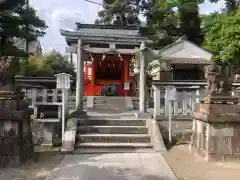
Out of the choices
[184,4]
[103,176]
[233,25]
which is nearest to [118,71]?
[233,25]

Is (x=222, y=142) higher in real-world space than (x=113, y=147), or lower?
higher

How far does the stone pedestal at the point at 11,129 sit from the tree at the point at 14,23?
1106 cm

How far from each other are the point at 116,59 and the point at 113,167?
44.3 ft

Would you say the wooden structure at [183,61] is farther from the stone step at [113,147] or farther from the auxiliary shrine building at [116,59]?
the stone step at [113,147]

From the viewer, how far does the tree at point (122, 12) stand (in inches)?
1372

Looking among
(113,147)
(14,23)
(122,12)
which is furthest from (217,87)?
(122,12)

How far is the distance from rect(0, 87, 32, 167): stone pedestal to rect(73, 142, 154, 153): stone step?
1.79 m

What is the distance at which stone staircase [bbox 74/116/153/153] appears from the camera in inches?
335

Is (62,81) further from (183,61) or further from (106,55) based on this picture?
(183,61)

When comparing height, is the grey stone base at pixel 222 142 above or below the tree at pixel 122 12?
below

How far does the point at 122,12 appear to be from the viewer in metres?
35.6

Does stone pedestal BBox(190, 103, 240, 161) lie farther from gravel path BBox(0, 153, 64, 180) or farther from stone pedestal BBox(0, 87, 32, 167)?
stone pedestal BBox(0, 87, 32, 167)

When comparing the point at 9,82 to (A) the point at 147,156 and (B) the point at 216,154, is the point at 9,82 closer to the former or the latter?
(A) the point at 147,156

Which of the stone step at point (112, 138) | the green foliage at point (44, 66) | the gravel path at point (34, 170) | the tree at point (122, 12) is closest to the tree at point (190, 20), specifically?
the tree at point (122, 12)
